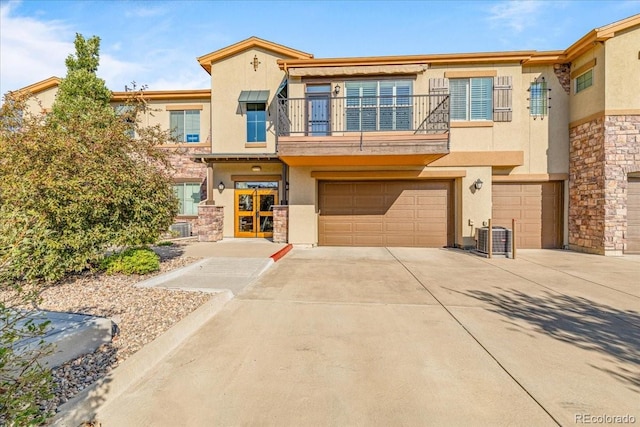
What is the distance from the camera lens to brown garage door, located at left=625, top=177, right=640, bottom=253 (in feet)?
33.6

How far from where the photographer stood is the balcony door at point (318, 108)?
11.7 meters

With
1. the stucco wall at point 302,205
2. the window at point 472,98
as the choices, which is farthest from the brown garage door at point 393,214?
the window at point 472,98

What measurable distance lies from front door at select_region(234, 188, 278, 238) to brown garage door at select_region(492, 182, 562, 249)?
9657 millimetres

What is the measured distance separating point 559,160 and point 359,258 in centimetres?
Answer: 901

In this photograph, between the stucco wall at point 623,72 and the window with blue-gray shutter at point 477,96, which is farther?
the window with blue-gray shutter at point 477,96

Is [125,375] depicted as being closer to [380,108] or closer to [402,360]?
[402,360]

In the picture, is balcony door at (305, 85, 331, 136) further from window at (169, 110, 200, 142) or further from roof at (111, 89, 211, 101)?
window at (169, 110, 200, 142)

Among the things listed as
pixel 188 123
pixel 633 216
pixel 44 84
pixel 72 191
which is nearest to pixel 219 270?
pixel 72 191

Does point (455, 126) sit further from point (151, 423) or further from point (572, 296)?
point (151, 423)

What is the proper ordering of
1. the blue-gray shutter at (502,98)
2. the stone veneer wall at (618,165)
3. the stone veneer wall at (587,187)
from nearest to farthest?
the stone veneer wall at (618,165) → the stone veneer wall at (587,187) → the blue-gray shutter at (502,98)

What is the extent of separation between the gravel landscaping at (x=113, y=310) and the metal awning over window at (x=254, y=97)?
9437 millimetres

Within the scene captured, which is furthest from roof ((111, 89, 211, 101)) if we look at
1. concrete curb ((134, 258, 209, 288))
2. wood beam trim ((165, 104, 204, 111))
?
concrete curb ((134, 258, 209, 288))

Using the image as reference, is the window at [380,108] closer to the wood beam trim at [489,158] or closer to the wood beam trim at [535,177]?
the wood beam trim at [489,158]

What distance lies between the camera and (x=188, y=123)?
49.9 ft
